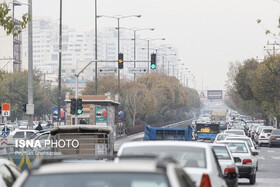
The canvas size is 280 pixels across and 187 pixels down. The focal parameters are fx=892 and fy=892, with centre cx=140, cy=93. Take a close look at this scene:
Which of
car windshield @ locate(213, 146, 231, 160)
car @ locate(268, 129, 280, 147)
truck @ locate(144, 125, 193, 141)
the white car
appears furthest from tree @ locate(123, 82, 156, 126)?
the white car

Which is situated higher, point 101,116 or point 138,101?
point 138,101

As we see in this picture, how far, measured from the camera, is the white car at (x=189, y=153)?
13.1 meters

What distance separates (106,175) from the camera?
7387mm

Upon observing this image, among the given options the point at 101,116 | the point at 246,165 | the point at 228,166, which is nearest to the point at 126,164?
the point at 228,166

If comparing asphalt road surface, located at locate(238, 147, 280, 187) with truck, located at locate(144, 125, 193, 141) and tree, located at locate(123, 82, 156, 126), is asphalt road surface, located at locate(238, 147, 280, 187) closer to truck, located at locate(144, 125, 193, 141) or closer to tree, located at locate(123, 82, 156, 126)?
truck, located at locate(144, 125, 193, 141)

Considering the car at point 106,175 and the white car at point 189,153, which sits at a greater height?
the car at point 106,175

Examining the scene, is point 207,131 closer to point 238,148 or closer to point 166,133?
point 166,133

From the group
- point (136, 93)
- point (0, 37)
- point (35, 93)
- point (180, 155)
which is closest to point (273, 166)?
point (180, 155)

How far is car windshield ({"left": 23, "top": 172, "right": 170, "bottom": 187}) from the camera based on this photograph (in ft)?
24.1

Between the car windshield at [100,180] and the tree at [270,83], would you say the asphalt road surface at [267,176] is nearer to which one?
the car windshield at [100,180]

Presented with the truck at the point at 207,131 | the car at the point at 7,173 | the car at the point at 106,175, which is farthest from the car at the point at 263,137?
the car at the point at 106,175

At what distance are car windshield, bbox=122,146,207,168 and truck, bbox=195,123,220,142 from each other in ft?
142

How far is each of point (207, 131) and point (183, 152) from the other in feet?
149

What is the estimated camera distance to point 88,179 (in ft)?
24.3
